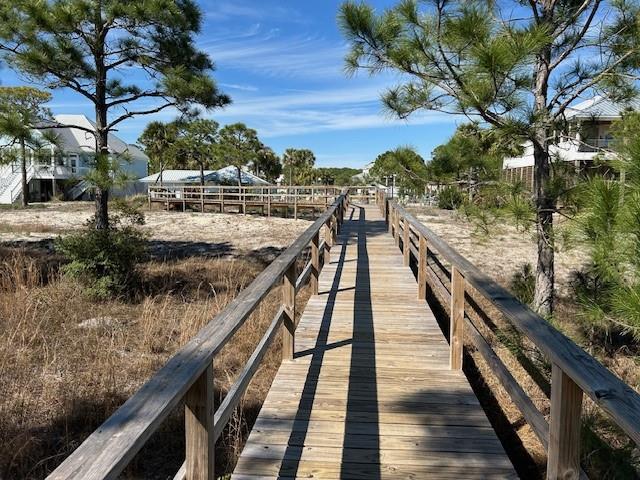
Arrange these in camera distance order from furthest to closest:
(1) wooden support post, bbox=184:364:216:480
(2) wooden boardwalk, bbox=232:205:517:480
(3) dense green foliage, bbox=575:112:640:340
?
1. (3) dense green foliage, bbox=575:112:640:340
2. (2) wooden boardwalk, bbox=232:205:517:480
3. (1) wooden support post, bbox=184:364:216:480

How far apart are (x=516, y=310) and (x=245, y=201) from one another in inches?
1047

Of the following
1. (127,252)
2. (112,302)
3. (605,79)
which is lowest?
(112,302)

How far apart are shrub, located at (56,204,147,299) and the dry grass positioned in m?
0.27

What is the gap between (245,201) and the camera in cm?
2842

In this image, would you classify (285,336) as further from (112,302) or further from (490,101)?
(112,302)

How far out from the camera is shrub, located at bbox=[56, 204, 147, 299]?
8172 millimetres

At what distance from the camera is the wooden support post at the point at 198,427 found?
176 centimetres

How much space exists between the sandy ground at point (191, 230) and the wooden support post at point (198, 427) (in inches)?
475

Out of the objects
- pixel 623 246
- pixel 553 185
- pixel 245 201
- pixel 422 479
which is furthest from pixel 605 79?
pixel 245 201

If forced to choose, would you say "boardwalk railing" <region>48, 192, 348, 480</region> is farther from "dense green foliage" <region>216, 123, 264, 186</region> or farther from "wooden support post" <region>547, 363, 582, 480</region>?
"dense green foliage" <region>216, 123, 264, 186</region>

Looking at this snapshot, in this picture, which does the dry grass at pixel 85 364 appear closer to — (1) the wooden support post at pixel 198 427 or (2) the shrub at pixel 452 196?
(1) the wooden support post at pixel 198 427

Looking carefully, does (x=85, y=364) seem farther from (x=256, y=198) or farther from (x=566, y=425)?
(x=256, y=198)

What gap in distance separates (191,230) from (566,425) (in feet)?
62.8

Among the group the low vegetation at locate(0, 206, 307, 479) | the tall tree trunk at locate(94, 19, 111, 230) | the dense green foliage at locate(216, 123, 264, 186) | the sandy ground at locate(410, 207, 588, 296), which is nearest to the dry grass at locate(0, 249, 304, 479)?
the low vegetation at locate(0, 206, 307, 479)
